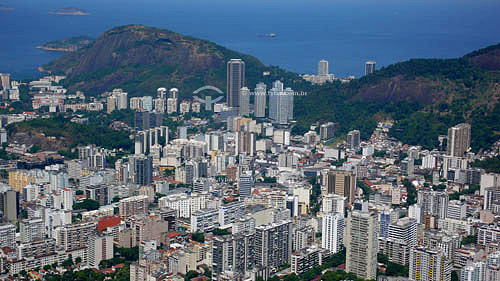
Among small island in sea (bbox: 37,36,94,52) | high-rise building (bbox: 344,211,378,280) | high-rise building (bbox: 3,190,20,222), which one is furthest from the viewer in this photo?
small island in sea (bbox: 37,36,94,52)

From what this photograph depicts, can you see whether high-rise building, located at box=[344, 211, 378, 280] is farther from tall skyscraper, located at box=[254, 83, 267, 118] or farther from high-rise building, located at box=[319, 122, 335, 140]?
tall skyscraper, located at box=[254, 83, 267, 118]

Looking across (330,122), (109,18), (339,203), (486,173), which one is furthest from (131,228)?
(109,18)

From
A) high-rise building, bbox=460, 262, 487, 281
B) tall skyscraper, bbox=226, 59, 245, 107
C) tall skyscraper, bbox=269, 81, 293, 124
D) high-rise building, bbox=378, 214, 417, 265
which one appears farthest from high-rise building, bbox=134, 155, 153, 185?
tall skyscraper, bbox=226, 59, 245, 107

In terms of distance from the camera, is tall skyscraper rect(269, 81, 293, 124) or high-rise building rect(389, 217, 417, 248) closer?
high-rise building rect(389, 217, 417, 248)

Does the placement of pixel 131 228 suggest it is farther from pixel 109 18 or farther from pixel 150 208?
pixel 109 18

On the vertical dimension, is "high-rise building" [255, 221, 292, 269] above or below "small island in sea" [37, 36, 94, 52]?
below

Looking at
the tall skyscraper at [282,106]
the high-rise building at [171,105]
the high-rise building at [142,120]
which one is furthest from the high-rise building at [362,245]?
the high-rise building at [171,105]

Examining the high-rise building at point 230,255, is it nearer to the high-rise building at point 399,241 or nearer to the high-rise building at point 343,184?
the high-rise building at point 399,241
